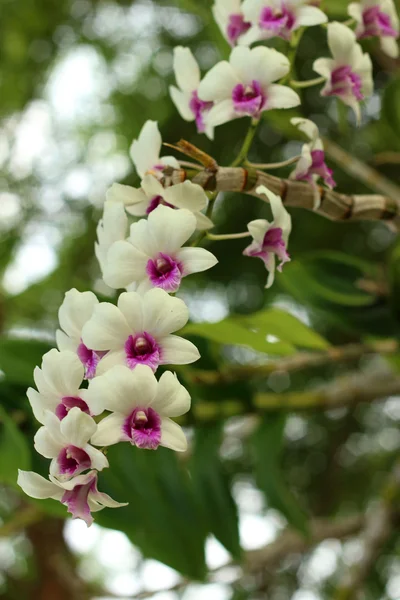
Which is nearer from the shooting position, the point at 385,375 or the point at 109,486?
the point at 109,486

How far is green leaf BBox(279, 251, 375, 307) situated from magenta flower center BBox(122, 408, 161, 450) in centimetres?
25

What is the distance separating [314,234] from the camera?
858mm

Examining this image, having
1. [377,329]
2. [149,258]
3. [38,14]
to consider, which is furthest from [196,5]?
[38,14]

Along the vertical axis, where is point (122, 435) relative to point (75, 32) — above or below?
above

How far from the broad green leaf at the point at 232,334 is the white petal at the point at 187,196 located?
174 mm

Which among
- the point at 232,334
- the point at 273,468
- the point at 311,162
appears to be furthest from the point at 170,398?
the point at 273,468

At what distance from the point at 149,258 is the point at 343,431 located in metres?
0.83

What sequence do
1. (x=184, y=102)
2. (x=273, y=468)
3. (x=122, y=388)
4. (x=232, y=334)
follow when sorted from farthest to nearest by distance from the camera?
(x=273, y=468) < (x=232, y=334) < (x=184, y=102) < (x=122, y=388)

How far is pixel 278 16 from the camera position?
11.1 inches

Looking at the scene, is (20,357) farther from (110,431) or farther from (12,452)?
(110,431)

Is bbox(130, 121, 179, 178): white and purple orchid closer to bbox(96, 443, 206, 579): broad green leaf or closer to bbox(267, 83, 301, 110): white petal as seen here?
bbox(267, 83, 301, 110): white petal

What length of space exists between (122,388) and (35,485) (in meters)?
0.04

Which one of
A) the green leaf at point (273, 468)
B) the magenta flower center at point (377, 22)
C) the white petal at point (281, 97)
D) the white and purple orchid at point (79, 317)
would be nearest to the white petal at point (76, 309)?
the white and purple orchid at point (79, 317)

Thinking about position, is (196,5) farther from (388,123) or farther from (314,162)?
(314,162)
